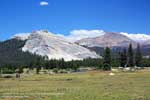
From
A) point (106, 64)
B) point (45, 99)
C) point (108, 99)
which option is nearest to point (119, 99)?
point (108, 99)

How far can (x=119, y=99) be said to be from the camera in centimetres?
4678

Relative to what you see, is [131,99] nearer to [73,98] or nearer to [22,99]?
[73,98]

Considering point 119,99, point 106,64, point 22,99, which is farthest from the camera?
point 106,64

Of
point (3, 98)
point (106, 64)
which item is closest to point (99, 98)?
point (3, 98)

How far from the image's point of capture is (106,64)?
185125 millimetres

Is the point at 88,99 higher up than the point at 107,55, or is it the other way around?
the point at 107,55

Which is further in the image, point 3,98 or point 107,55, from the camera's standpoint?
point 107,55

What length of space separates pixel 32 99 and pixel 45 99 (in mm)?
1748

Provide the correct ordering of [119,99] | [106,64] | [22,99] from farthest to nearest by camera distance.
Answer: [106,64], [22,99], [119,99]

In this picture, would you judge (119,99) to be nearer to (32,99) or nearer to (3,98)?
(32,99)

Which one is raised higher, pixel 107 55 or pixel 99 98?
pixel 107 55

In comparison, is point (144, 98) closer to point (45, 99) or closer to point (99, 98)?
point (99, 98)

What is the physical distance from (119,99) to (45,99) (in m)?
9.57

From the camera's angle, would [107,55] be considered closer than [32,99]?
No
